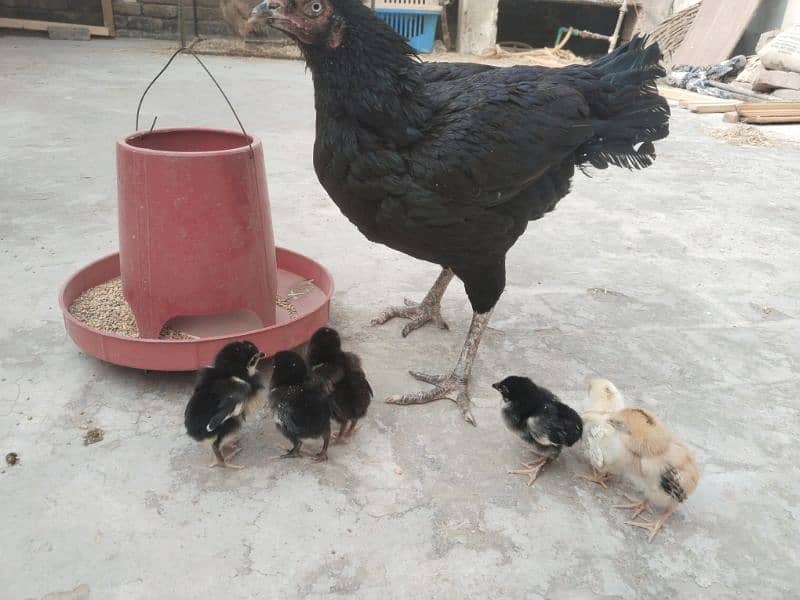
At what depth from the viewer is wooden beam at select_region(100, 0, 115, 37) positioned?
1207 centimetres

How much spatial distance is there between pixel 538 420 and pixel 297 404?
89 centimetres

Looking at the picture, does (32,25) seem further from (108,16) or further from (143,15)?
(143,15)

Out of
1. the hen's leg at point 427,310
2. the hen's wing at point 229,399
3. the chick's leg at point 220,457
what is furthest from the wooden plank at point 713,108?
the chick's leg at point 220,457

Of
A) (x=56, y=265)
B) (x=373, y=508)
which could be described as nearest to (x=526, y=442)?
(x=373, y=508)

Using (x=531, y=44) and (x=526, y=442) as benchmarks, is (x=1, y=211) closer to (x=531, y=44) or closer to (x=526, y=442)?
(x=526, y=442)

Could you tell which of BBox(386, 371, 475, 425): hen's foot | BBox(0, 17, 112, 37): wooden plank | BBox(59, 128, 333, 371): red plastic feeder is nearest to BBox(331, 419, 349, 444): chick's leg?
BBox(386, 371, 475, 425): hen's foot

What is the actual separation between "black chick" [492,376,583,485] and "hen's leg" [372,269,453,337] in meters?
0.97

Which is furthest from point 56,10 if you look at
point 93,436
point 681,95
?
point 93,436

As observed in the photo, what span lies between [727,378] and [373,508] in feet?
6.46

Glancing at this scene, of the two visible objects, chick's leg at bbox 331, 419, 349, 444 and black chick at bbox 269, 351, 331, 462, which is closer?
black chick at bbox 269, 351, 331, 462

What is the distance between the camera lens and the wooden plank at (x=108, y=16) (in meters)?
12.1

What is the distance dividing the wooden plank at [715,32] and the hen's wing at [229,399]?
11866 millimetres

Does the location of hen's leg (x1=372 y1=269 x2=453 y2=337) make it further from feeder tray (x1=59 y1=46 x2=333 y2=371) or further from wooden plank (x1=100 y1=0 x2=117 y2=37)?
wooden plank (x1=100 y1=0 x2=117 y2=37)

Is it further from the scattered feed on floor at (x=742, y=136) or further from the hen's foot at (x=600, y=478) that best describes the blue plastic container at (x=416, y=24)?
the hen's foot at (x=600, y=478)
